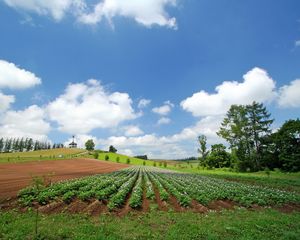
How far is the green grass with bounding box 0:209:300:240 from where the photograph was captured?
8.94 meters

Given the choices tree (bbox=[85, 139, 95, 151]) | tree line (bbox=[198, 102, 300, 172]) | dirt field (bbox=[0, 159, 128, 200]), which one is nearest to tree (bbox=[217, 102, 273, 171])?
tree line (bbox=[198, 102, 300, 172])

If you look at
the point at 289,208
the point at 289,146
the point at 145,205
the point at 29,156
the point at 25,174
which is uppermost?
the point at 289,146

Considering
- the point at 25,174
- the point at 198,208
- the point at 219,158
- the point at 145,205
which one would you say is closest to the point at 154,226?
the point at 145,205

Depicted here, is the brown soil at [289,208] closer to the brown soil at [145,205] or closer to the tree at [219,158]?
the brown soil at [145,205]

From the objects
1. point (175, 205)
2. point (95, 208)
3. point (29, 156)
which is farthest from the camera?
point (29, 156)

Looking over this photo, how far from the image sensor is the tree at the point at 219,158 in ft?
262

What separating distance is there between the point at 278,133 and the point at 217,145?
23139 mm

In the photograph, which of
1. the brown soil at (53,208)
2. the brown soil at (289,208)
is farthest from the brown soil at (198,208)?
the brown soil at (53,208)

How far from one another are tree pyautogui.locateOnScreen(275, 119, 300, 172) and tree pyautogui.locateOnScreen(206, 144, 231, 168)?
63.8 ft

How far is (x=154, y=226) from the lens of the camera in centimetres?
1043

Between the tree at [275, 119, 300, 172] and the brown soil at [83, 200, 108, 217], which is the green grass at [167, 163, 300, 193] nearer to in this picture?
the tree at [275, 119, 300, 172]

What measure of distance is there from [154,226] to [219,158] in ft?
245

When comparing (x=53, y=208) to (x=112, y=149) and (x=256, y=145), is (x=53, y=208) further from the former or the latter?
(x=112, y=149)

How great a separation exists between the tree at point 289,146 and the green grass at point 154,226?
173ft
